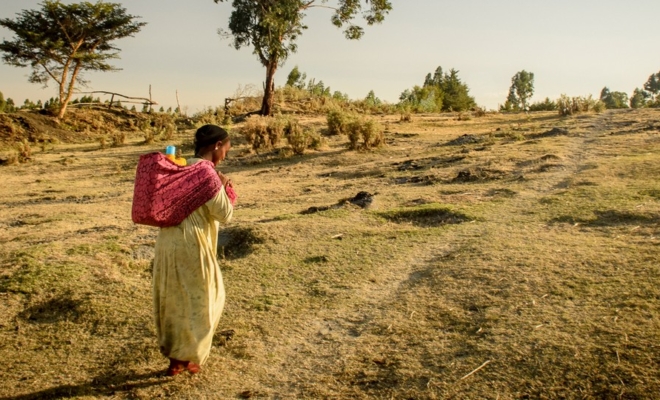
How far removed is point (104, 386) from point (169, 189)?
3.95ft

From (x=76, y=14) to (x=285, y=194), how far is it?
14577mm

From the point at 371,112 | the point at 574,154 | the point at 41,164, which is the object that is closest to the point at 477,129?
the point at 574,154

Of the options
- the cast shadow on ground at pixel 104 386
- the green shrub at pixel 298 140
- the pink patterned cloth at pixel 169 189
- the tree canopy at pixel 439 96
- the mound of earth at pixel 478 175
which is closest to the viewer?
the pink patterned cloth at pixel 169 189

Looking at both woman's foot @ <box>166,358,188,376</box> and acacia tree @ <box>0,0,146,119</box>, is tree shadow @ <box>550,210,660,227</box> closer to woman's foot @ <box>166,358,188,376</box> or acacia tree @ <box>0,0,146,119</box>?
woman's foot @ <box>166,358,188,376</box>

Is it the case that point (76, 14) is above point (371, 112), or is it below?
above

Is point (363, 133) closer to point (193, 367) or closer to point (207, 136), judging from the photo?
point (207, 136)

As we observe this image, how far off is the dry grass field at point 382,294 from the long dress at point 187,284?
0.84 feet

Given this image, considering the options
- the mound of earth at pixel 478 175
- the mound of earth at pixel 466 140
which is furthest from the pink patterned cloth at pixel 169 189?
the mound of earth at pixel 466 140

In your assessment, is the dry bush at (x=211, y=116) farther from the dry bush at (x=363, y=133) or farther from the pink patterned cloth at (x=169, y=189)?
the pink patterned cloth at (x=169, y=189)

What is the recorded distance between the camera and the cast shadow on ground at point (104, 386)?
10.9 feet

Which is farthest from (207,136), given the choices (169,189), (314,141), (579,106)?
(579,106)

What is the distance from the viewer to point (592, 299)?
4125mm

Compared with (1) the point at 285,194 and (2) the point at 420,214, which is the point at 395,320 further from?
(1) the point at 285,194

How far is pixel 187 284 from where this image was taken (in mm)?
3275
